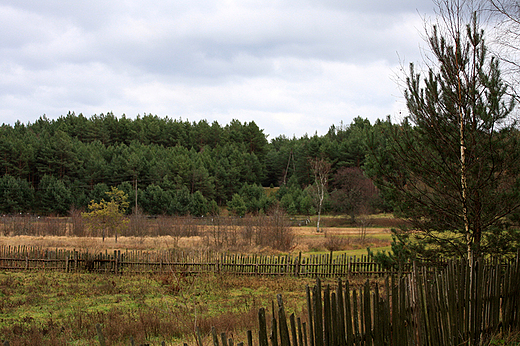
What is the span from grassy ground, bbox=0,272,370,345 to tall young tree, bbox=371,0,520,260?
4.20 metres

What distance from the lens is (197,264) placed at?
18172 millimetres

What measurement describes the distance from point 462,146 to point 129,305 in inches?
405

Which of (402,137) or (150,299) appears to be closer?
(402,137)

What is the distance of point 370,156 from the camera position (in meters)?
10.9

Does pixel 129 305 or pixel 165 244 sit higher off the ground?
pixel 129 305

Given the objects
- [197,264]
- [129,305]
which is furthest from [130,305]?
[197,264]

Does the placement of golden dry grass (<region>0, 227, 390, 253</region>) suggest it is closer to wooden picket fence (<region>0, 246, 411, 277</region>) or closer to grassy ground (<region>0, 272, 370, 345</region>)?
wooden picket fence (<region>0, 246, 411, 277</region>)

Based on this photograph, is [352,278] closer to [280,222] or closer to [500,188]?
[500,188]

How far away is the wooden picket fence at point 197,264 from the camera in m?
17.7

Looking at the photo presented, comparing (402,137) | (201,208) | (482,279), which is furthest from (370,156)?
(201,208)

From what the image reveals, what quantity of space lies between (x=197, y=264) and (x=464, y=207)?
1254cm

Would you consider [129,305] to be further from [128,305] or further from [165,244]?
[165,244]

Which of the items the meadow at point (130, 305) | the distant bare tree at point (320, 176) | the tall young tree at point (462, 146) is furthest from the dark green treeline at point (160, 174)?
the tall young tree at point (462, 146)

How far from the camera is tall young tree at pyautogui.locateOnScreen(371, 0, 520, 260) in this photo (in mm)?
8211
